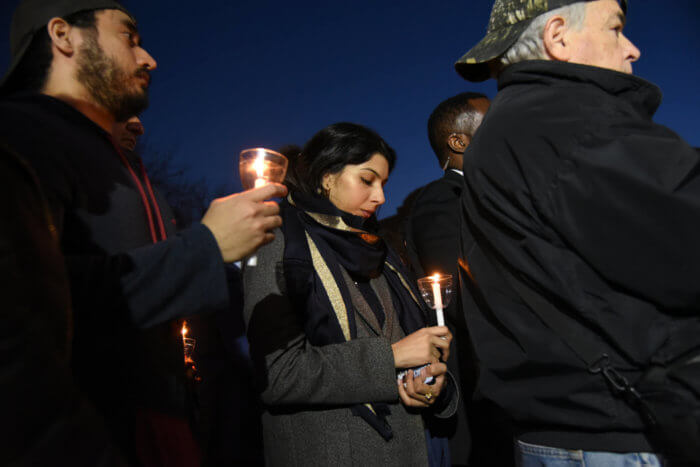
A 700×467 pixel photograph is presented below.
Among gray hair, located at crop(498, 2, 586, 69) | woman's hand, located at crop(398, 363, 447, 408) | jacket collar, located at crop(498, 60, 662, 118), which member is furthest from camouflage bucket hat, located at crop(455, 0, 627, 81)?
woman's hand, located at crop(398, 363, 447, 408)

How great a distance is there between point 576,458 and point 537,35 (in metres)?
1.50

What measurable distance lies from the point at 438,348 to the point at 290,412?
0.76 meters

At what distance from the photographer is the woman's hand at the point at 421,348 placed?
1.96 meters

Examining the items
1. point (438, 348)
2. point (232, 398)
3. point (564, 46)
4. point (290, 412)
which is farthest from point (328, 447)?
point (564, 46)

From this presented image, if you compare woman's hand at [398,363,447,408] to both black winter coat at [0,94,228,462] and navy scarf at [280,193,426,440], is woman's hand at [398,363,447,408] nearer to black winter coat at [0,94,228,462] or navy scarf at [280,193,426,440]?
navy scarf at [280,193,426,440]

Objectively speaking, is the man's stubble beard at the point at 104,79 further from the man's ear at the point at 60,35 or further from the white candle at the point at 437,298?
the white candle at the point at 437,298

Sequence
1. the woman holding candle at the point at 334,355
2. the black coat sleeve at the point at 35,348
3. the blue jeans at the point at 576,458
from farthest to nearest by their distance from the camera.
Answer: the woman holding candle at the point at 334,355 < the blue jeans at the point at 576,458 < the black coat sleeve at the point at 35,348

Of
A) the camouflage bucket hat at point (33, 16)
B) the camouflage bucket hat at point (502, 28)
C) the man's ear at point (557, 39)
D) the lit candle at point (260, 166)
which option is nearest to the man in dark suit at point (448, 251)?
the camouflage bucket hat at point (502, 28)

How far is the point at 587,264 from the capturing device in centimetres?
120

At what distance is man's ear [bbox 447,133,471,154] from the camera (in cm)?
332

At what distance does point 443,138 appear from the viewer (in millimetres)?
3436

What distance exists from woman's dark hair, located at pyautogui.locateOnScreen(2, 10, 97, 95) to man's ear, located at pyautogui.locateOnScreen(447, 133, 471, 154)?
254cm

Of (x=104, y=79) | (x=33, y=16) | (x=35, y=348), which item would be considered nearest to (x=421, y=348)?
(x=35, y=348)

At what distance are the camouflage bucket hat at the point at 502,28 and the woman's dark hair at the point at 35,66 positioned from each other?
159cm
